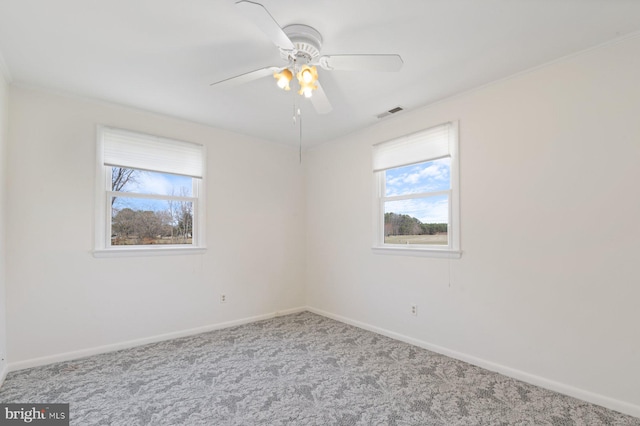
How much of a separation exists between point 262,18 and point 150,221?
9.00 ft

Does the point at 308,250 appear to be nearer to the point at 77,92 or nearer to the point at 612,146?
the point at 77,92

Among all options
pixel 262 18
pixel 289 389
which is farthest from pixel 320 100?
pixel 289 389

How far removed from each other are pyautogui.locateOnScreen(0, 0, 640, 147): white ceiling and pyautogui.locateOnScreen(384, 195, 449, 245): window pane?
107 cm

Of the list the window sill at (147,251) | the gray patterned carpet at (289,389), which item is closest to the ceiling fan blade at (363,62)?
the gray patterned carpet at (289,389)

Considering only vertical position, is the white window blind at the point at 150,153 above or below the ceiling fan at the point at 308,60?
below

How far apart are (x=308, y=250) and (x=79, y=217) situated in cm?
283

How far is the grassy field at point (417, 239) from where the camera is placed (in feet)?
10.4

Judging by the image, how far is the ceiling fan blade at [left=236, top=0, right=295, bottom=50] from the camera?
4.69 ft

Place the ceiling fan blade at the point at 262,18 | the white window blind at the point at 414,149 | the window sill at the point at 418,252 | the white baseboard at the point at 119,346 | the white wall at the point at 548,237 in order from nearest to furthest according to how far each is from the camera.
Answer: the ceiling fan blade at the point at 262,18 → the white wall at the point at 548,237 → the white baseboard at the point at 119,346 → the window sill at the point at 418,252 → the white window blind at the point at 414,149

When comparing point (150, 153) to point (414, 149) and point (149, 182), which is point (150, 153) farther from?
point (414, 149)

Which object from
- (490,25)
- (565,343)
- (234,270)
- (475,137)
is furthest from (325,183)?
(565,343)

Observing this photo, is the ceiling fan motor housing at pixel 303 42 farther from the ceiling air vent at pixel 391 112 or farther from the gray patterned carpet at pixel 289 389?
the gray patterned carpet at pixel 289 389

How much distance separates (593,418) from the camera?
6.48ft

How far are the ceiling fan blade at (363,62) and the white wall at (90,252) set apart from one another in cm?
236
